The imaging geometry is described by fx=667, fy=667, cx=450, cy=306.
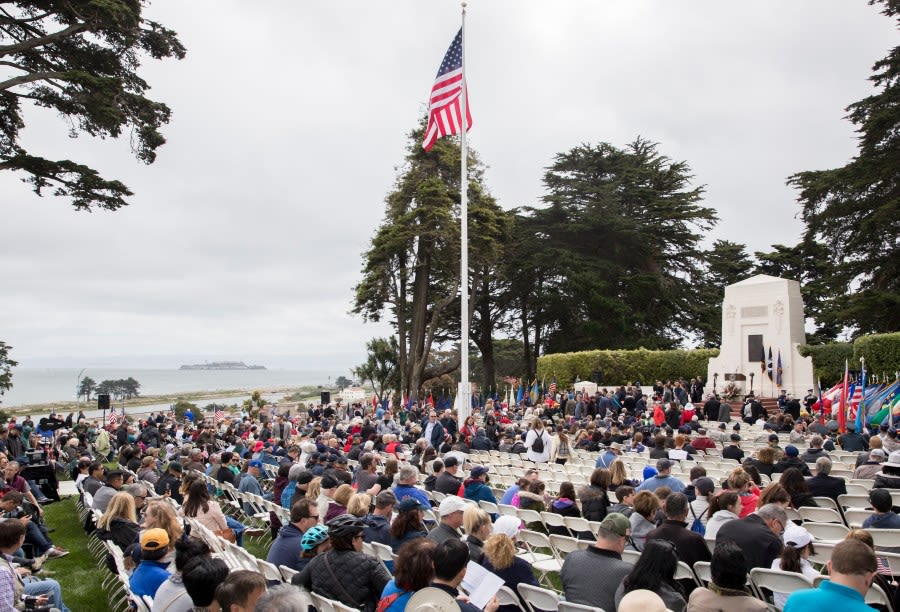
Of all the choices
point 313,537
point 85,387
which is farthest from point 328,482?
point 85,387

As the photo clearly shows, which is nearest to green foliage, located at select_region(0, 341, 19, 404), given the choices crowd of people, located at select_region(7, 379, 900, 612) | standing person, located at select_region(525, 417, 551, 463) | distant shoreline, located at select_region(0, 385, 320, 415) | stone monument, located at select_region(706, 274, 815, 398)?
distant shoreline, located at select_region(0, 385, 320, 415)

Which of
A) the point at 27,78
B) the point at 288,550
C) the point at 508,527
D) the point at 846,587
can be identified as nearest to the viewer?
the point at 846,587

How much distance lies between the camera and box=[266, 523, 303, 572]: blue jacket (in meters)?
5.40

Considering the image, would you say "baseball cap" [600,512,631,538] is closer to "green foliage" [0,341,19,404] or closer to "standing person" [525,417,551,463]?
"standing person" [525,417,551,463]

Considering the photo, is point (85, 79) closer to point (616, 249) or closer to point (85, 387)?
point (616, 249)

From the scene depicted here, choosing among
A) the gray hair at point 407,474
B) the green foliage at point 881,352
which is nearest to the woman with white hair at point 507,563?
the gray hair at point 407,474

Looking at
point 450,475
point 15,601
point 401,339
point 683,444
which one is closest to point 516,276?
point 401,339

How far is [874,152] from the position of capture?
97.3 ft

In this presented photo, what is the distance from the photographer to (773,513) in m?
5.54

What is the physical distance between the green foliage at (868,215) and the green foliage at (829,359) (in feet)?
6.49

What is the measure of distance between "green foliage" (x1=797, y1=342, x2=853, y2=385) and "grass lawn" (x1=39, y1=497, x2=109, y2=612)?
25.9m

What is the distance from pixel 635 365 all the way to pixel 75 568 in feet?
99.2

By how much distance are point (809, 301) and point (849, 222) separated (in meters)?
11.8

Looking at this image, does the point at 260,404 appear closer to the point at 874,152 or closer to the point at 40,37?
the point at 40,37
